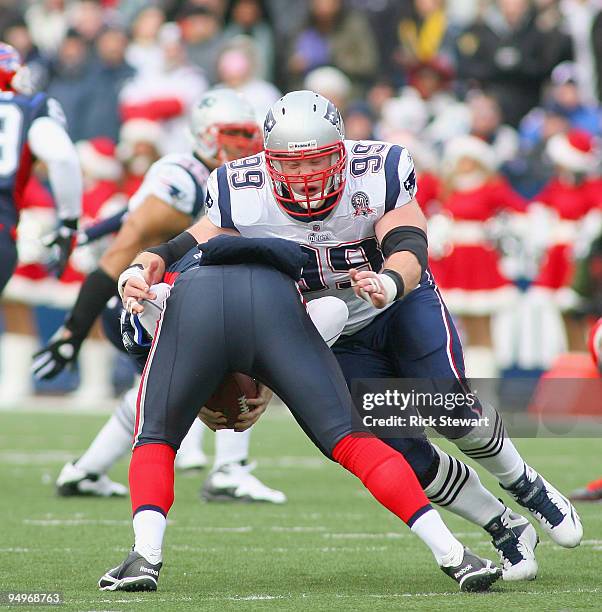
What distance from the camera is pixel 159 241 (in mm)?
6562

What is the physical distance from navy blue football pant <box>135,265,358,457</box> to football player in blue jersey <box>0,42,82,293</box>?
9.90 ft

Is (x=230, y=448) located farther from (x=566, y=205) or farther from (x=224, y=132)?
(x=566, y=205)

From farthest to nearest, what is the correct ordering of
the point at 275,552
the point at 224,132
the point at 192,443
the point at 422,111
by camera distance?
the point at 422,111, the point at 192,443, the point at 224,132, the point at 275,552

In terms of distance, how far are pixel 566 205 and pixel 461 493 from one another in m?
7.06

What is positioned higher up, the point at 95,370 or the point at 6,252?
the point at 6,252

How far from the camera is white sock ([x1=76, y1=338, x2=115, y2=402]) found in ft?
39.7

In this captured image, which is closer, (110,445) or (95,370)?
(110,445)

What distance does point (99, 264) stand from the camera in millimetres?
6559

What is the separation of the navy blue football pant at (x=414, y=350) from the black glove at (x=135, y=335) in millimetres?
691

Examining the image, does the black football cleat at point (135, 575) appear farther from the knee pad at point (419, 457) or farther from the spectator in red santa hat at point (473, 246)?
the spectator in red santa hat at point (473, 246)

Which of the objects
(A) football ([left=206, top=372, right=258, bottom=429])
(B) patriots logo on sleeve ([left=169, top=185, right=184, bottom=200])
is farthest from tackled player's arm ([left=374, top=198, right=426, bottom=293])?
(B) patriots logo on sleeve ([left=169, top=185, right=184, bottom=200])

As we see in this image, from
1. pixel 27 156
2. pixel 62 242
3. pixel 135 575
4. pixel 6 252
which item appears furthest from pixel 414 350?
pixel 27 156

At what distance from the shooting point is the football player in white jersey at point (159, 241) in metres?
6.40

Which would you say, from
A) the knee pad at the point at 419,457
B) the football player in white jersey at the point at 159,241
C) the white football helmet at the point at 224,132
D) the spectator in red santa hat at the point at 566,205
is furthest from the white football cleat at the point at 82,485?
the spectator in red santa hat at the point at 566,205
